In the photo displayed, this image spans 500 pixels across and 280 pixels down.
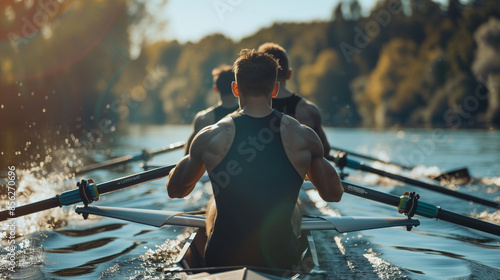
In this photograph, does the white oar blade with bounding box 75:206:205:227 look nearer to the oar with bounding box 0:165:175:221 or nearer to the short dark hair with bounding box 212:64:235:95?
the oar with bounding box 0:165:175:221

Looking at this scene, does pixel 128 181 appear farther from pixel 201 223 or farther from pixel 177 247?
pixel 201 223

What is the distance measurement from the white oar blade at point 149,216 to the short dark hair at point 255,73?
1.67 m

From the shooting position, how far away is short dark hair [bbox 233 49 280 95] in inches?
142

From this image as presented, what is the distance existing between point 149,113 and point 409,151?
2171 inches

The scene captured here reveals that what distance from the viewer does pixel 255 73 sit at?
3.62 metres

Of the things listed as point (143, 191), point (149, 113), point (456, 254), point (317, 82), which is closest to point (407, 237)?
point (456, 254)

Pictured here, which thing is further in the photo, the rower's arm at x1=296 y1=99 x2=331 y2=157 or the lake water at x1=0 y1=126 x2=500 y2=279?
the rower's arm at x1=296 y1=99 x2=331 y2=157

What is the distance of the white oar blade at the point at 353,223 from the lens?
4.70 m

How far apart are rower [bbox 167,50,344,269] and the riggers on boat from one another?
10 centimetres

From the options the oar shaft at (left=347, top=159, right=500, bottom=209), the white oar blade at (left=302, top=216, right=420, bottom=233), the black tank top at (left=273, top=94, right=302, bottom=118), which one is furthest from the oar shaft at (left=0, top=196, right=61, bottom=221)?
the oar shaft at (left=347, top=159, right=500, bottom=209)

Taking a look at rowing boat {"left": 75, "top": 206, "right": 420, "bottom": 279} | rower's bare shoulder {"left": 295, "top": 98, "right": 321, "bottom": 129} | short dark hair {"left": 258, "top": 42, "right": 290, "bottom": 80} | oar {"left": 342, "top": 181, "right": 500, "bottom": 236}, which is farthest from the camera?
rower's bare shoulder {"left": 295, "top": 98, "right": 321, "bottom": 129}

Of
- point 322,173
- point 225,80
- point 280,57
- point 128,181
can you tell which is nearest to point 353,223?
point 322,173

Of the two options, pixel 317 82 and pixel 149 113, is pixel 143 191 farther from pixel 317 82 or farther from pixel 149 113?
pixel 149 113

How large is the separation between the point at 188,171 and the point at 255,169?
0.59 meters
